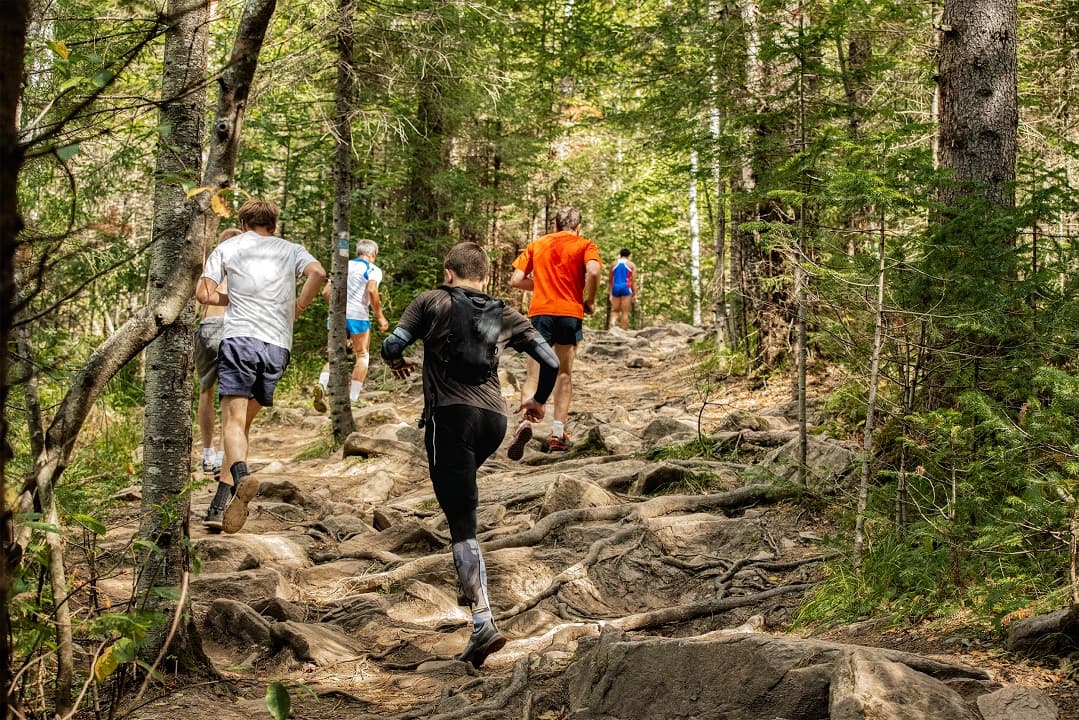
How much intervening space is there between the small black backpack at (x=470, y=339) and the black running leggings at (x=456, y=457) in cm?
20

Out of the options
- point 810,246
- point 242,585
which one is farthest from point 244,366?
point 810,246

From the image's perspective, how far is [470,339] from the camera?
5.07m

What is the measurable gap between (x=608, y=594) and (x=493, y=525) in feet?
5.93

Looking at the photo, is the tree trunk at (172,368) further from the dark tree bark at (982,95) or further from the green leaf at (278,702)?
the dark tree bark at (982,95)

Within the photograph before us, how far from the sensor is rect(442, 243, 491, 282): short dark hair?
17.4 ft

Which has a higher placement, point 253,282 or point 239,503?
point 253,282

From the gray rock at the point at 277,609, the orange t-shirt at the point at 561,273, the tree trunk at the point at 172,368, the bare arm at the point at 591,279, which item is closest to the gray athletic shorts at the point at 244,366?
the gray rock at the point at 277,609

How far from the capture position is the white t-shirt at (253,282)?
22.0ft

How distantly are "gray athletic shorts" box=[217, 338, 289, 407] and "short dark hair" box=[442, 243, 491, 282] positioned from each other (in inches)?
82.3

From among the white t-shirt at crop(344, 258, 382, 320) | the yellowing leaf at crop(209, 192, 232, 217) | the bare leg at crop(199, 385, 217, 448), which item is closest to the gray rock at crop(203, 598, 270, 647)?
the bare leg at crop(199, 385, 217, 448)

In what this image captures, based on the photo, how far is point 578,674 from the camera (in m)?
4.08

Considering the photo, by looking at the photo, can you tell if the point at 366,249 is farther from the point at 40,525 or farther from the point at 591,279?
the point at 40,525

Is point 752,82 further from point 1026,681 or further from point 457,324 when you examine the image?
point 1026,681

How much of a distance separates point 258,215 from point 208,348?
1.55 m
